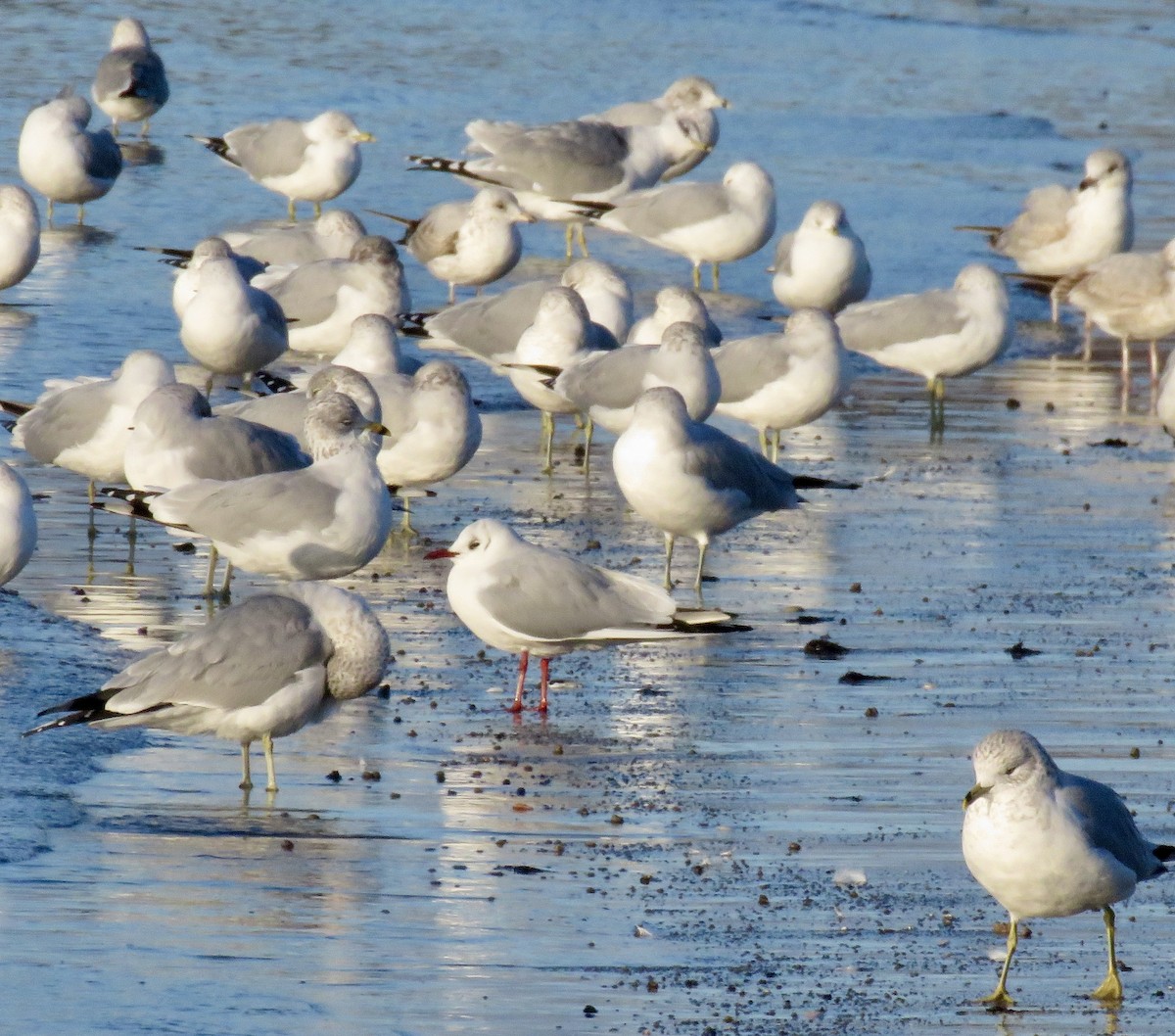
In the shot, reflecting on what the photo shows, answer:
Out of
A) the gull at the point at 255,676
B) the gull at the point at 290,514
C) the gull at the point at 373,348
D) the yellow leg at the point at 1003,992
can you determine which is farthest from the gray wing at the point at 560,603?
the gull at the point at 373,348

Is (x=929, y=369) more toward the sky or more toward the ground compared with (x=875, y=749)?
more toward the ground

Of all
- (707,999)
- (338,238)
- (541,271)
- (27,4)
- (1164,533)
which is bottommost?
(27,4)

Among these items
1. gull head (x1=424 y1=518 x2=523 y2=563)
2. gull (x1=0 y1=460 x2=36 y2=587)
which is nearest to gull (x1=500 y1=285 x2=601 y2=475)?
→ gull (x1=0 y1=460 x2=36 y2=587)

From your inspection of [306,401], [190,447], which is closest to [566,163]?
[306,401]

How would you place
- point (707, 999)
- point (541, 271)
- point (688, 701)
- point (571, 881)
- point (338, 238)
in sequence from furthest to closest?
point (541, 271), point (338, 238), point (688, 701), point (571, 881), point (707, 999)

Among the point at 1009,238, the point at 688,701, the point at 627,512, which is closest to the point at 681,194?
the point at 1009,238

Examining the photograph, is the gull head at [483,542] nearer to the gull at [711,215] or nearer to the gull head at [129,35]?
the gull at [711,215]

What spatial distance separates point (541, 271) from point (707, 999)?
1357cm

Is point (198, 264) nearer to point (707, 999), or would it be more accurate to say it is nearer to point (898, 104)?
point (707, 999)

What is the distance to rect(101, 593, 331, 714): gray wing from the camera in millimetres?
6430

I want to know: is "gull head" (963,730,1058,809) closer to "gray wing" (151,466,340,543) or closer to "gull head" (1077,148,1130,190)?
"gray wing" (151,466,340,543)

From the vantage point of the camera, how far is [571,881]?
225 inches

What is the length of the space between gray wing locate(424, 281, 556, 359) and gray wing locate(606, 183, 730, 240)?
3.22 meters

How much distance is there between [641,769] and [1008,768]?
1756 millimetres
